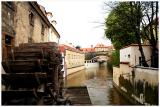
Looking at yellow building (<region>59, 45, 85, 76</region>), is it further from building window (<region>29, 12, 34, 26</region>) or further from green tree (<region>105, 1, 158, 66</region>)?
building window (<region>29, 12, 34, 26</region>)

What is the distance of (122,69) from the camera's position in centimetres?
1991

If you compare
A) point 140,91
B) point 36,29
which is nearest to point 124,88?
point 140,91

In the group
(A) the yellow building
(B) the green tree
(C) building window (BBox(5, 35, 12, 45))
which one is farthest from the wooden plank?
(A) the yellow building

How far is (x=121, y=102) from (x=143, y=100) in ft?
11.6

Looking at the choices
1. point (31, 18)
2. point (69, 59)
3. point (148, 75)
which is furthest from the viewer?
point (69, 59)

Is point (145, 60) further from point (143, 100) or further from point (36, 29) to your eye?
point (36, 29)

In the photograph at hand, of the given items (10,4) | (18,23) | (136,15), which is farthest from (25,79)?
(136,15)

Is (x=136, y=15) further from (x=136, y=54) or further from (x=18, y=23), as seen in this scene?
(x=18, y=23)

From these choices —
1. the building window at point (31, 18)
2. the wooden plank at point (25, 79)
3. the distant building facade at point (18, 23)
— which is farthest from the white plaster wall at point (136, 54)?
the wooden plank at point (25, 79)

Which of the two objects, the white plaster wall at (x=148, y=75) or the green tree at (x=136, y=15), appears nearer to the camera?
the white plaster wall at (x=148, y=75)

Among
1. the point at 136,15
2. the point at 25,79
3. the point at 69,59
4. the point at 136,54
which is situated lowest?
the point at 25,79

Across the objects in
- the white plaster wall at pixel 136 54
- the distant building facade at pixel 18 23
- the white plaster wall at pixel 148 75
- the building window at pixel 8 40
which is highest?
the distant building facade at pixel 18 23

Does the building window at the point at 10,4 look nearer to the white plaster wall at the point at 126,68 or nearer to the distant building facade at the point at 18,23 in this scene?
the distant building facade at the point at 18,23

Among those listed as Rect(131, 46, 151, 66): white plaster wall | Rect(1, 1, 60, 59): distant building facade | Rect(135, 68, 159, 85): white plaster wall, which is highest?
Rect(1, 1, 60, 59): distant building facade
